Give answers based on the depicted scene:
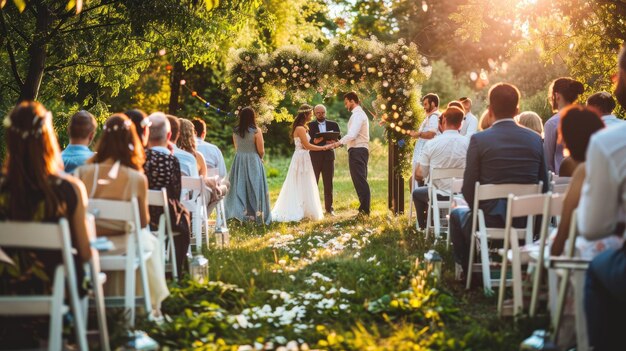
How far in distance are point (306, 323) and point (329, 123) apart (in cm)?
810

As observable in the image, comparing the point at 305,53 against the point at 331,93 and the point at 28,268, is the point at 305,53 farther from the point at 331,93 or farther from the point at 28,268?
the point at 28,268

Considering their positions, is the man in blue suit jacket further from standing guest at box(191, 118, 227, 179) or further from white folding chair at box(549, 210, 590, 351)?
standing guest at box(191, 118, 227, 179)

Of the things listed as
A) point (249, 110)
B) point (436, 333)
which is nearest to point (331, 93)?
point (249, 110)

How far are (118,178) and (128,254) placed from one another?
607mm

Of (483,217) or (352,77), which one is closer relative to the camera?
(483,217)

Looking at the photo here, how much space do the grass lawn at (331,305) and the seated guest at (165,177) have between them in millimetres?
469

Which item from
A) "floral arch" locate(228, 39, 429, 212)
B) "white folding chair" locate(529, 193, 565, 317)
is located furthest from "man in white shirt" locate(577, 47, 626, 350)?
"floral arch" locate(228, 39, 429, 212)

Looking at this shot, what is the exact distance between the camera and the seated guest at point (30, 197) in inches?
165

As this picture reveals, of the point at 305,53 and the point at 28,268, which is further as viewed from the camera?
the point at 305,53

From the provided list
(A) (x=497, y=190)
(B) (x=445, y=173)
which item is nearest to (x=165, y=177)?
(A) (x=497, y=190)

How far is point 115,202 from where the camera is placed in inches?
201

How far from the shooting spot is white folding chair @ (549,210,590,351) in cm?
421

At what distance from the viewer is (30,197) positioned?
4.23 m

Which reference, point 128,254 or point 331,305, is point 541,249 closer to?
point 331,305
